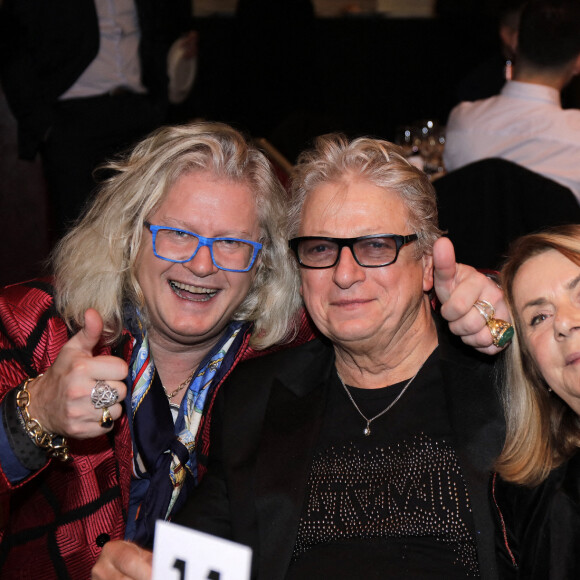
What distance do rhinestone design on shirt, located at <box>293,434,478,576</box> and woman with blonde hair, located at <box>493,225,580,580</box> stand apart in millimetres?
118

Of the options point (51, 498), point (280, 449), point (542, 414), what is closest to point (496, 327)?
point (542, 414)

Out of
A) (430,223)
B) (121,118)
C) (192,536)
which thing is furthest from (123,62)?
(192,536)

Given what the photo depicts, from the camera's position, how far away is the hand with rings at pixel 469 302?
6.67 feet

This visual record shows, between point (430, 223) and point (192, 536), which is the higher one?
point (430, 223)

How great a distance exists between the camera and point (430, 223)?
2.30m

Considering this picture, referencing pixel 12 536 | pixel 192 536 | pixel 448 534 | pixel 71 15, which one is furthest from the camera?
pixel 71 15

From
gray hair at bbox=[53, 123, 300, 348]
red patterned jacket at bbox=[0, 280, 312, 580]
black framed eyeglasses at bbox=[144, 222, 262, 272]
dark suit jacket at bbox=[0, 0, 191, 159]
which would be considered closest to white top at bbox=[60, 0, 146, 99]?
dark suit jacket at bbox=[0, 0, 191, 159]

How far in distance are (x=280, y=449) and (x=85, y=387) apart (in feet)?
2.03

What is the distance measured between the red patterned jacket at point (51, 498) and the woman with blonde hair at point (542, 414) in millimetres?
1100

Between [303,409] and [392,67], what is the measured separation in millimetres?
5784

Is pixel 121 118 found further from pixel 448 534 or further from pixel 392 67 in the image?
pixel 392 67

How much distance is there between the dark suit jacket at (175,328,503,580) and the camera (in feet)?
6.81

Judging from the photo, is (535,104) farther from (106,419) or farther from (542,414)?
(106,419)

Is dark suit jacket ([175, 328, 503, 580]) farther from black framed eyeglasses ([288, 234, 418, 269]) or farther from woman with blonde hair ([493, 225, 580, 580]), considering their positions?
black framed eyeglasses ([288, 234, 418, 269])
